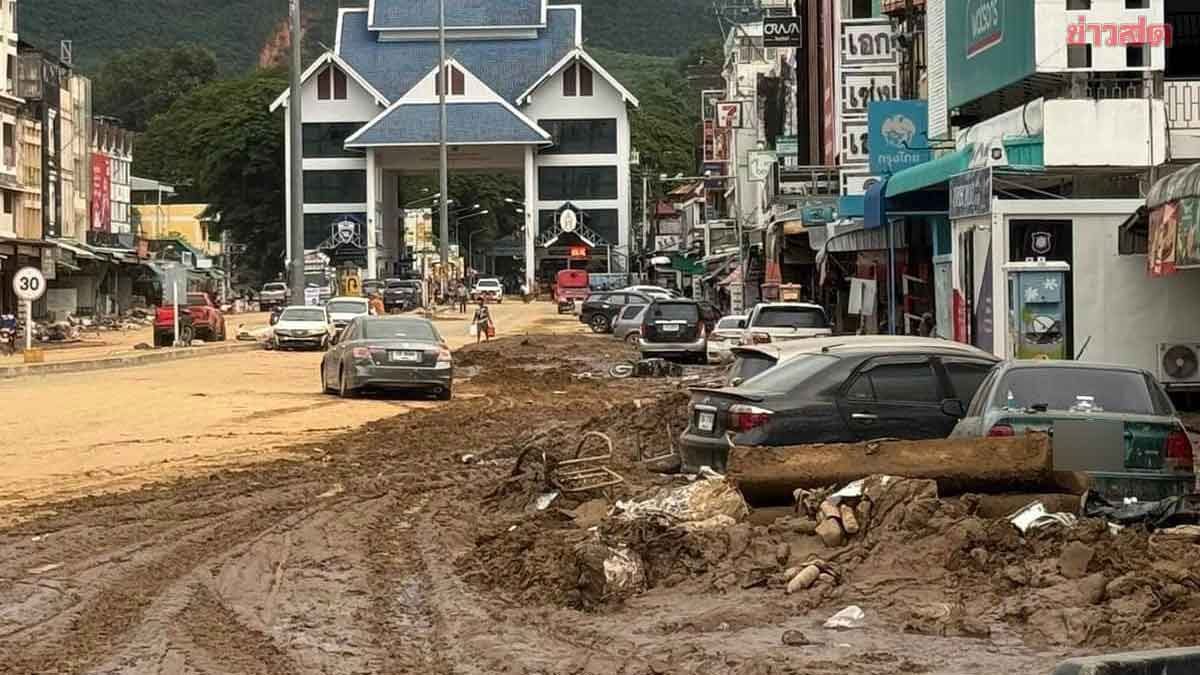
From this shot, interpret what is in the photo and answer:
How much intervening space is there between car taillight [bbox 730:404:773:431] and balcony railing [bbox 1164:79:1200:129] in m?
15.6

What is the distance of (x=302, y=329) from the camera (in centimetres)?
5294

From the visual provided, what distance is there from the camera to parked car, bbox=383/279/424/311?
297 feet

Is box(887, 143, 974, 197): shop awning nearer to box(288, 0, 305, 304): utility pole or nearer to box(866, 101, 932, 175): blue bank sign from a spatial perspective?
box(866, 101, 932, 175): blue bank sign

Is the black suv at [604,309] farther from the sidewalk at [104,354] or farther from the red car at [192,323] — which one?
the red car at [192,323]

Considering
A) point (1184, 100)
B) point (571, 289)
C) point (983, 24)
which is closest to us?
point (1184, 100)

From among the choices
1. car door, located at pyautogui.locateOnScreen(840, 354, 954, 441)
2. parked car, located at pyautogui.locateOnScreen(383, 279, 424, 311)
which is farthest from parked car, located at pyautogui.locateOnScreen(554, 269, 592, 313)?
car door, located at pyautogui.locateOnScreen(840, 354, 954, 441)

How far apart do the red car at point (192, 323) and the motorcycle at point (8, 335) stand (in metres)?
4.17

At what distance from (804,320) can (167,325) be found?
2703 centimetres

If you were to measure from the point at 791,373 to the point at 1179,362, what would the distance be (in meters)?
11.2

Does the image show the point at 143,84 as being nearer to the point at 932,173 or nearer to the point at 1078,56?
the point at 932,173

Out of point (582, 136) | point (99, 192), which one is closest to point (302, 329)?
point (99, 192)

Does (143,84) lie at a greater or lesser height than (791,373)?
greater

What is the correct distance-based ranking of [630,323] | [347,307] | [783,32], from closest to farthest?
1. [630,323]
2. [783,32]
3. [347,307]

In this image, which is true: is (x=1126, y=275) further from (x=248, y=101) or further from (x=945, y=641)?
(x=248, y=101)
